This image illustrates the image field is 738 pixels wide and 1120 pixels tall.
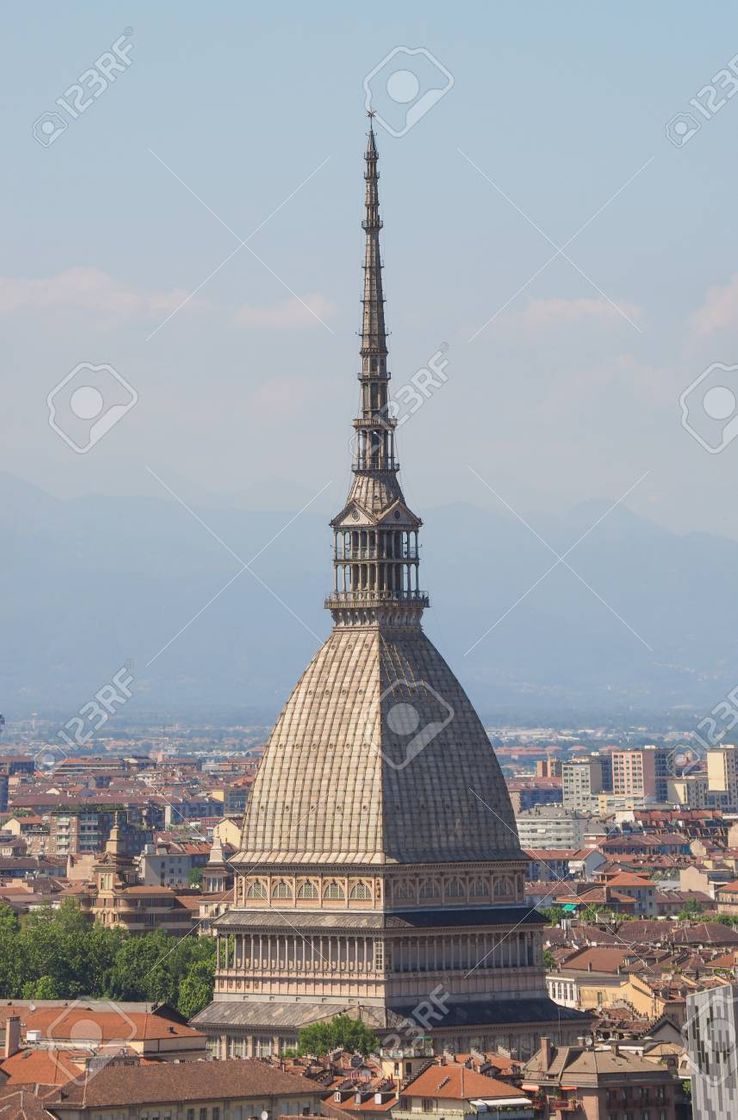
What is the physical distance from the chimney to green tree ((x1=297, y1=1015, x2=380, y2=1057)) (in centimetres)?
866

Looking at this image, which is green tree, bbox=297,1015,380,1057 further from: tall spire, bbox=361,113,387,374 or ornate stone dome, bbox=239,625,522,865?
tall spire, bbox=361,113,387,374

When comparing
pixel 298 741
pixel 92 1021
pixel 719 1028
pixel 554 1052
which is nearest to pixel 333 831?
pixel 298 741

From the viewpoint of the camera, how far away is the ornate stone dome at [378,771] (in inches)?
5000

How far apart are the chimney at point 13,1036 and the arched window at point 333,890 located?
1442 centimetres

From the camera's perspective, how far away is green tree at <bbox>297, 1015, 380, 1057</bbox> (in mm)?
118312

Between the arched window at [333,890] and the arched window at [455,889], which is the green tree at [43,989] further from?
the arched window at [455,889]

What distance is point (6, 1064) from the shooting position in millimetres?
106438

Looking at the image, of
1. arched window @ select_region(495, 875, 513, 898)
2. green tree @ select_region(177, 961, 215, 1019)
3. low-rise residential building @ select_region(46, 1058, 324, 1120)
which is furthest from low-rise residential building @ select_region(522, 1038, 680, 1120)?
green tree @ select_region(177, 961, 215, 1019)

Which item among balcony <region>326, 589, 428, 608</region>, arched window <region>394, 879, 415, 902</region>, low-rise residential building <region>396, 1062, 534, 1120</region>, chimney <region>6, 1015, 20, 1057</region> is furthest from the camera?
balcony <region>326, 589, 428, 608</region>

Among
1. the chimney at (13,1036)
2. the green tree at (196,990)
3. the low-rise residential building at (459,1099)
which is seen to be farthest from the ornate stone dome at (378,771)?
the low-rise residential building at (459,1099)

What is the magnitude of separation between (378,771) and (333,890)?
151 inches

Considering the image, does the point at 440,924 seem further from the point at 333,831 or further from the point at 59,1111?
the point at 59,1111

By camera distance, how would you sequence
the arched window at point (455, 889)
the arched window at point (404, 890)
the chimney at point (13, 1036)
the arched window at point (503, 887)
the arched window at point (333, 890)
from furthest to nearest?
the arched window at point (503, 887) < the arched window at point (455, 889) < the arched window at point (333, 890) < the arched window at point (404, 890) < the chimney at point (13, 1036)

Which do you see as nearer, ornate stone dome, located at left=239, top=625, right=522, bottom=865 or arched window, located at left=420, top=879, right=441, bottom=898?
arched window, located at left=420, top=879, right=441, bottom=898
